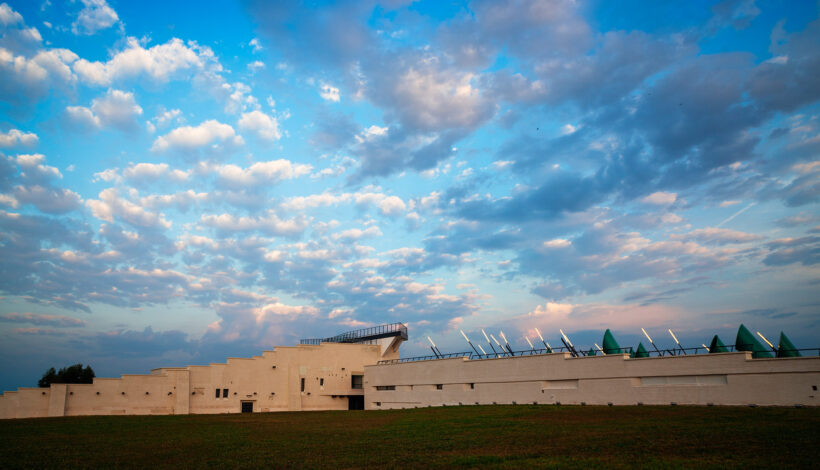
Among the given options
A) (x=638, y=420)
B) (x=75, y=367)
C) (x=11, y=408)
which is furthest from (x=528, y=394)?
(x=75, y=367)

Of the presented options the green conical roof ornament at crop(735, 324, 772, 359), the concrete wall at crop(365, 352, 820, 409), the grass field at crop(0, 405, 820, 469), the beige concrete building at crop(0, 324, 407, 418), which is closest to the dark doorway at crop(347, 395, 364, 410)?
the beige concrete building at crop(0, 324, 407, 418)

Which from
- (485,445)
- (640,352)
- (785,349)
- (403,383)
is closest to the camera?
(485,445)

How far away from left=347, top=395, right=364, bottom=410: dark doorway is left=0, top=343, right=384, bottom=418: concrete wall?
1.11 m

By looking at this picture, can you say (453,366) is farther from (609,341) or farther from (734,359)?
(734,359)

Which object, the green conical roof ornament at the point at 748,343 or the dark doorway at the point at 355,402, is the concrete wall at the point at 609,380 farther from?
the dark doorway at the point at 355,402

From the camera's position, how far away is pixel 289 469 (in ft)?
51.4

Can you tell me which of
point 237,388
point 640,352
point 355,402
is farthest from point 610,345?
point 237,388

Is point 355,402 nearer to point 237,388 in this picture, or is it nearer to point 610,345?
point 237,388

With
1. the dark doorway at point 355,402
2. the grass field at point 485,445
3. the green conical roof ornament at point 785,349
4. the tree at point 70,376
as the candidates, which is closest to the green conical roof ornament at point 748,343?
the green conical roof ornament at point 785,349

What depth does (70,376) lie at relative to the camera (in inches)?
2923

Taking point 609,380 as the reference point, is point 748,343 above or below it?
above

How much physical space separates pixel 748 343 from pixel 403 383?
3548 cm

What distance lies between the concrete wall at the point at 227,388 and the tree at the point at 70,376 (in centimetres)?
2732

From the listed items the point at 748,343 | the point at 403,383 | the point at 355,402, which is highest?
the point at 748,343
